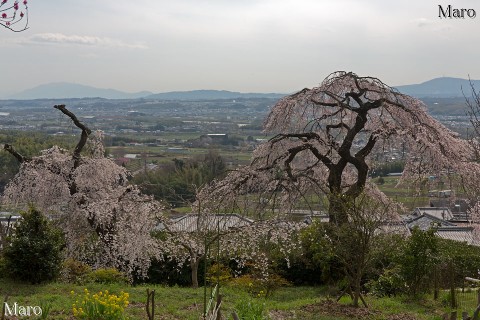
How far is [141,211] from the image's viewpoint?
11.7 metres

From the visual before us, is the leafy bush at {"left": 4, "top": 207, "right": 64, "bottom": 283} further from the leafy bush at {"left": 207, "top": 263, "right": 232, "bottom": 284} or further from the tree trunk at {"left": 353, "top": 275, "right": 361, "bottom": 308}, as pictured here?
the tree trunk at {"left": 353, "top": 275, "right": 361, "bottom": 308}

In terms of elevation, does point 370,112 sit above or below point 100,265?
above

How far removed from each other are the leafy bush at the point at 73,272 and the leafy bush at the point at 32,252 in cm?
41

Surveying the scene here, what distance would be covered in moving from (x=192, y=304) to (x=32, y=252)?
11.6 feet

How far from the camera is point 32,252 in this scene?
930 centimetres

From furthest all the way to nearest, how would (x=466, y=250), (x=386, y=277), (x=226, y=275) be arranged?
(x=466, y=250)
(x=226, y=275)
(x=386, y=277)

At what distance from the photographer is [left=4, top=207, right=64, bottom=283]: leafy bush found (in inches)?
365

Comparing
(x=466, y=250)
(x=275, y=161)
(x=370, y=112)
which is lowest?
(x=466, y=250)

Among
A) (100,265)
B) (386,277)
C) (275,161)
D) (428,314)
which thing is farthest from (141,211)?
(428,314)

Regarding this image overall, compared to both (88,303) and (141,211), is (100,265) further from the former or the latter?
(88,303)

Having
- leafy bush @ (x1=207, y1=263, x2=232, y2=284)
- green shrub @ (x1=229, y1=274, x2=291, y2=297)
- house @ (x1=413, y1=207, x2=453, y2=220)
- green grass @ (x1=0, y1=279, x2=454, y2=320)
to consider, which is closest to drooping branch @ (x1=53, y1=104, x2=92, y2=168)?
green grass @ (x1=0, y1=279, x2=454, y2=320)

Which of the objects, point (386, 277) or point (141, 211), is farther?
point (141, 211)

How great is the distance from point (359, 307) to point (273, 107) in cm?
575

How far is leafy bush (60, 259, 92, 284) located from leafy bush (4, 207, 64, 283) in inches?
16.1
